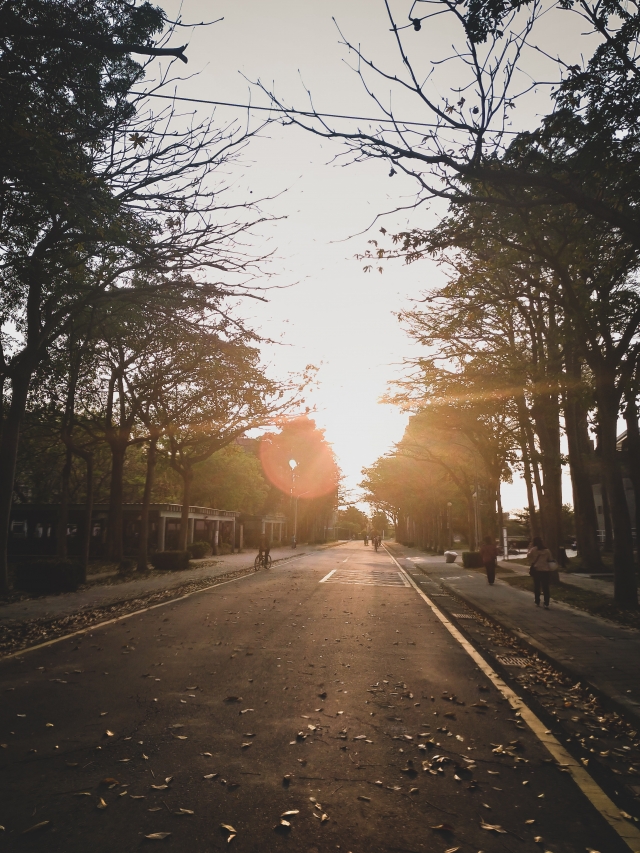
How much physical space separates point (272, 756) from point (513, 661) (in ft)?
17.6

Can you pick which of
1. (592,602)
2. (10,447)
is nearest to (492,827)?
(592,602)

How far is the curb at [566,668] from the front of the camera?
6.41 meters

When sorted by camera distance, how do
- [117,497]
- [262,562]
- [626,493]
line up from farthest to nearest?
[626,493] → [262,562] → [117,497]

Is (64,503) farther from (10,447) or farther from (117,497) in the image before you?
(117,497)

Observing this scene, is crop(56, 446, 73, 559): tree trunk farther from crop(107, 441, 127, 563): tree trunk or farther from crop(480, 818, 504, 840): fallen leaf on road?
crop(480, 818, 504, 840): fallen leaf on road

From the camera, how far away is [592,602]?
15.8 m

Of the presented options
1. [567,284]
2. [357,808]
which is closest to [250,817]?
[357,808]

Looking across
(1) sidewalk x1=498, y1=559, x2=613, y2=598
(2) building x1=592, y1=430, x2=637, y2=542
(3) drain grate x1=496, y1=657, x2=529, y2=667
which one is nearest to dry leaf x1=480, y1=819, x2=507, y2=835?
(3) drain grate x1=496, y1=657, x2=529, y2=667

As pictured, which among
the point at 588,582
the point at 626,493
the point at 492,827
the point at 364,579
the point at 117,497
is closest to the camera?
the point at 492,827

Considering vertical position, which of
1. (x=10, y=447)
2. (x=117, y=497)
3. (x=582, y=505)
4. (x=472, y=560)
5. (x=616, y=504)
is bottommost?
(x=472, y=560)

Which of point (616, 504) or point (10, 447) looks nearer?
point (616, 504)

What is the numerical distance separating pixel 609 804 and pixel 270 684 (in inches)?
160

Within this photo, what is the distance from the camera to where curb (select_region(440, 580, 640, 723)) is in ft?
21.0

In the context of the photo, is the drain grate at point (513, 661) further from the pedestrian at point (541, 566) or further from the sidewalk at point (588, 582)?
the sidewalk at point (588, 582)
